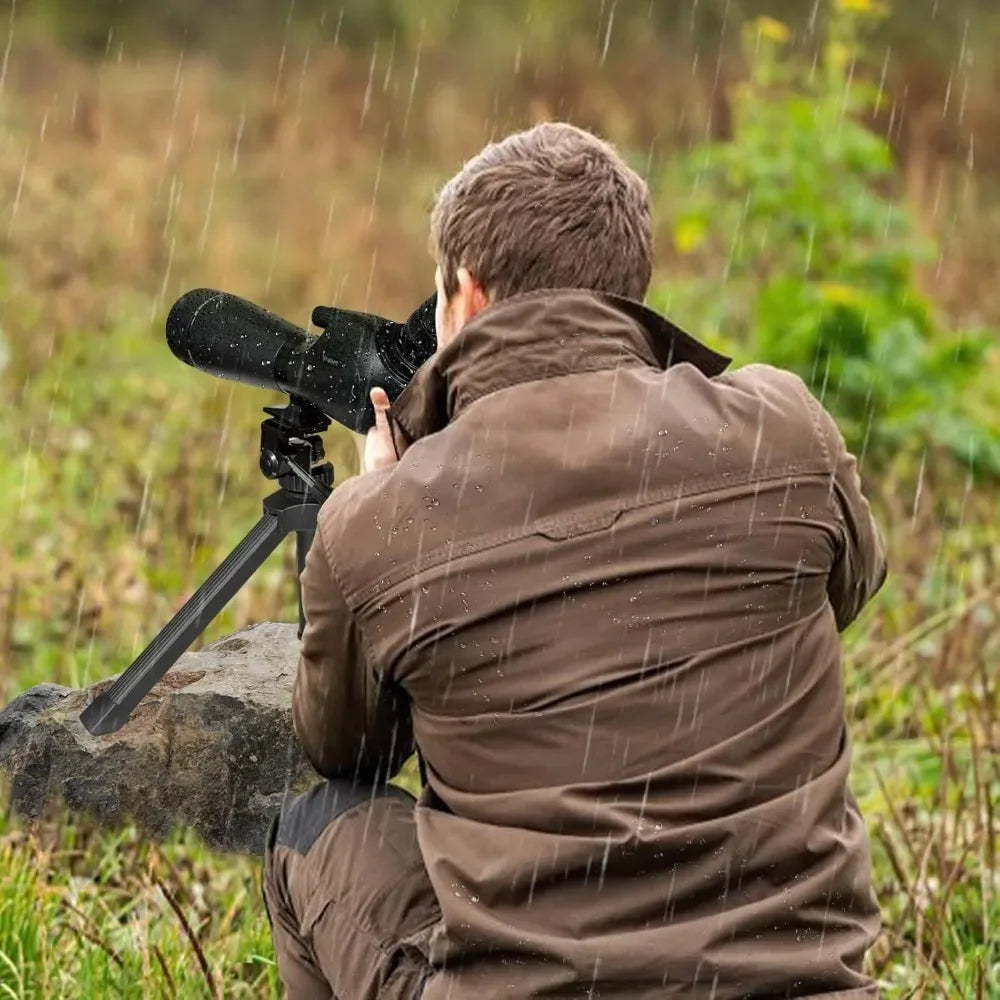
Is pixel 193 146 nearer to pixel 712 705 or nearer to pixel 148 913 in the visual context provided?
pixel 148 913

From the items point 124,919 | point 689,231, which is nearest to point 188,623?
point 124,919

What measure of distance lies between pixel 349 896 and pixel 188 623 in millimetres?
667

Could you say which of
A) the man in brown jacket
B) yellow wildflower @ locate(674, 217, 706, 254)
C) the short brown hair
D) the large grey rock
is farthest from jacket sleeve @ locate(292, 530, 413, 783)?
yellow wildflower @ locate(674, 217, 706, 254)

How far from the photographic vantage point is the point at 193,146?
29.5ft

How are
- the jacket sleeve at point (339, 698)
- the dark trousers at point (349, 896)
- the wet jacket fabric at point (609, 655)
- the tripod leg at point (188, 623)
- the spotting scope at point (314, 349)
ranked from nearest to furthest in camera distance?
the wet jacket fabric at point (609, 655)
the jacket sleeve at point (339, 698)
the dark trousers at point (349, 896)
the spotting scope at point (314, 349)
the tripod leg at point (188, 623)

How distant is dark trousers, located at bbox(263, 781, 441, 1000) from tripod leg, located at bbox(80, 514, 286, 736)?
0.45 meters

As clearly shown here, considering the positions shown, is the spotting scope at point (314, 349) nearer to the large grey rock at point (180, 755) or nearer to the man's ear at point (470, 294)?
the man's ear at point (470, 294)

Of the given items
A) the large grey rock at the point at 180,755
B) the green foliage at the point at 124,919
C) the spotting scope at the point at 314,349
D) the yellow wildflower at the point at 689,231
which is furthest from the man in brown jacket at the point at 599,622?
the yellow wildflower at the point at 689,231

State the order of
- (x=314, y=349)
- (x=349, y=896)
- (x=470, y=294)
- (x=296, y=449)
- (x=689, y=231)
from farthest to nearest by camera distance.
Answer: (x=689, y=231) < (x=296, y=449) < (x=314, y=349) < (x=349, y=896) < (x=470, y=294)

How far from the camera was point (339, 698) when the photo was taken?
203 cm

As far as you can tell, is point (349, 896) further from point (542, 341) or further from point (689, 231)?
point (689, 231)

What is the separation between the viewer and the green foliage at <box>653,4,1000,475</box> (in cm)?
532

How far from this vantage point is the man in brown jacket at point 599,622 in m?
1.82

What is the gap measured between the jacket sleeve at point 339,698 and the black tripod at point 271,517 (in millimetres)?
522
